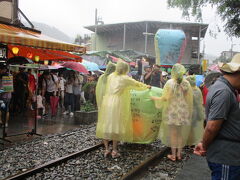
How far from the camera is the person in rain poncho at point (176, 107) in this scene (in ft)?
18.8

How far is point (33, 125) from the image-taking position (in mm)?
9102

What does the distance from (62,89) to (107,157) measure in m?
8.15

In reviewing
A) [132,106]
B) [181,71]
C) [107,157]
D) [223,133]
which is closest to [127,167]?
[107,157]

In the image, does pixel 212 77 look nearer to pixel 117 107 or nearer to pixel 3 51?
pixel 117 107

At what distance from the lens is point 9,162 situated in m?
5.36

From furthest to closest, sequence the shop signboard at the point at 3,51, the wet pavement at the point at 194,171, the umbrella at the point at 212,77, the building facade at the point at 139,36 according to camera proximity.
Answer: the building facade at the point at 139,36 < the shop signboard at the point at 3,51 < the umbrella at the point at 212,77 < the wet pavement at the point at 194,171

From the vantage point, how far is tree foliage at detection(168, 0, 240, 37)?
43.1ft

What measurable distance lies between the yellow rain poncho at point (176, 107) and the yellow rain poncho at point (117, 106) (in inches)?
26.5

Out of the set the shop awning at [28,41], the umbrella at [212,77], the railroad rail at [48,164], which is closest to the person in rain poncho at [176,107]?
the umbrella at [212,77]

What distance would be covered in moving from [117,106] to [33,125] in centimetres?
468

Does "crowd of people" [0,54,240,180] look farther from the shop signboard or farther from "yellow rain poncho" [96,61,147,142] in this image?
the shop signboard

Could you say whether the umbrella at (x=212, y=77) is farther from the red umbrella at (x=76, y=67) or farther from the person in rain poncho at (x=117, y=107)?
the red umbrella at (x=76, y=67)

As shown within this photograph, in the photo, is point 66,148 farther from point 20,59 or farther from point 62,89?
point 62,89

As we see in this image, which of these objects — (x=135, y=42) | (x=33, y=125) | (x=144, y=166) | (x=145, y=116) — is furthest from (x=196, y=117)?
(x=135, y=42)
